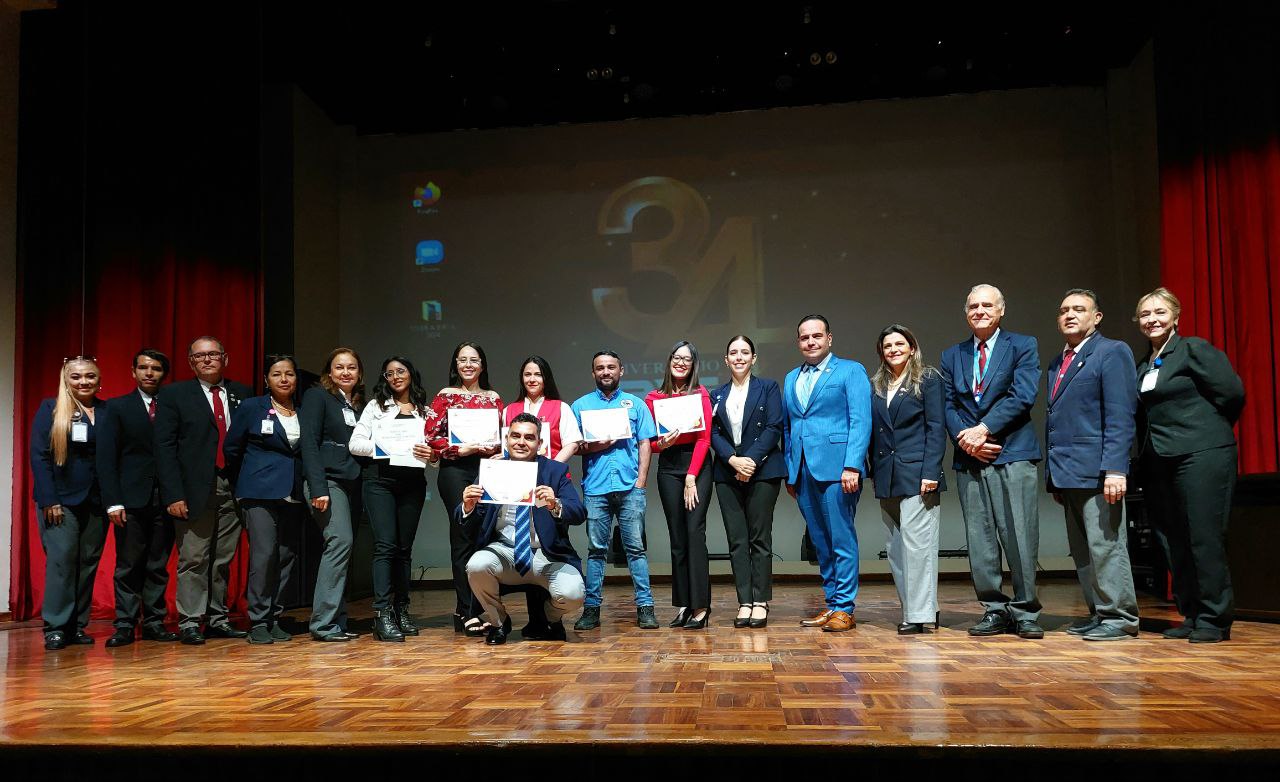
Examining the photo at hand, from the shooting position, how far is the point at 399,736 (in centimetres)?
219

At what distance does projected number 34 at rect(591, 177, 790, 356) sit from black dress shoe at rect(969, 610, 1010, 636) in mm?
3967

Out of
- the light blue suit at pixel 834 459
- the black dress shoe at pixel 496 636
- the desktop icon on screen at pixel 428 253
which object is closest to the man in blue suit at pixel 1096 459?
the light blue suit at pixel 834 459

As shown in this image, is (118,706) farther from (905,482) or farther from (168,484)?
(905,482)

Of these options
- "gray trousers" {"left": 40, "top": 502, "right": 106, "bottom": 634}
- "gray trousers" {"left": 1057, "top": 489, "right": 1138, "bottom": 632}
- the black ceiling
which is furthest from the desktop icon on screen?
"gray trousers" {"left": 1057, "top": 489, "right": 1138, "bottom": 632}

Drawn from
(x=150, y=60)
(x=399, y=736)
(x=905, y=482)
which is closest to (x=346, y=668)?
(x=399, y=736)

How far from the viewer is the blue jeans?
446 centimetres

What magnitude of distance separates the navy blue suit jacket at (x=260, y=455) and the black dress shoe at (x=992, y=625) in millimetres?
3209

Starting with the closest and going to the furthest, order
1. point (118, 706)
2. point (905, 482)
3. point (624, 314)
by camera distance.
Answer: point (118, 706), point (905, 482), point (624, 314)

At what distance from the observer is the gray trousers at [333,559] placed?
166 inches

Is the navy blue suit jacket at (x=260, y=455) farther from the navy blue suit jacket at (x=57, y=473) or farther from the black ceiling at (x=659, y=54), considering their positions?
the black ceiling at (x=659, y=54)

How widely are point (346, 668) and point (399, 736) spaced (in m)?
1.24

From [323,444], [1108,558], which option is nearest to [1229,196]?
[1108,558]

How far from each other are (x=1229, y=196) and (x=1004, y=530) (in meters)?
2.79

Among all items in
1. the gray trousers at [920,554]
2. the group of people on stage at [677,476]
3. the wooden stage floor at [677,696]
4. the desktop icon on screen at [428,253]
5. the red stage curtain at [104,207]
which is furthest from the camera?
the desktop icon on screen at [428,253]
